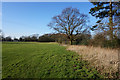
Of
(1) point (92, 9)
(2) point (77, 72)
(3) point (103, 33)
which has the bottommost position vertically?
(2) point (77, 72)

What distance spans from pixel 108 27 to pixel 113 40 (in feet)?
8.98

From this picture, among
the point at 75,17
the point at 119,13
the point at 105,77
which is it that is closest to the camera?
the point at 105,77

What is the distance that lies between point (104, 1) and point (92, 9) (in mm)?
2448

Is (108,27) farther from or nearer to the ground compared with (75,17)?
nearer to the ground

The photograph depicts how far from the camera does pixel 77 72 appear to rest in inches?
149

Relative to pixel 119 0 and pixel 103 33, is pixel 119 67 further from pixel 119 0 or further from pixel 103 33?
pixel 119 0

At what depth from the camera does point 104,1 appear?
12.7 m

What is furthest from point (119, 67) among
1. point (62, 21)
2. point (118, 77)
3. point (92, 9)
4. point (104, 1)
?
point (62, 21)

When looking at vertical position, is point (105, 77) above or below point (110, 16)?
below

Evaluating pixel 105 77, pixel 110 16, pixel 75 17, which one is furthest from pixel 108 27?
pixel 105 77

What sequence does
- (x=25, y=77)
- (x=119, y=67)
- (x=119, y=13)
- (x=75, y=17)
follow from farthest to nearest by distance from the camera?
(x=75, y=17) < (x=119, y=13) < (x=119, y=67) < (x=25, y=77)

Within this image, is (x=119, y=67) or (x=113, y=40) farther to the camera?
(x=113, y=40)

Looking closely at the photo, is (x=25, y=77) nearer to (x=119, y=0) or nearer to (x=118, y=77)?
(x=118, y=77)

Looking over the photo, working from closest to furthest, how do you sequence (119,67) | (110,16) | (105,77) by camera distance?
(105,77) < (119,67) < (110,16)
